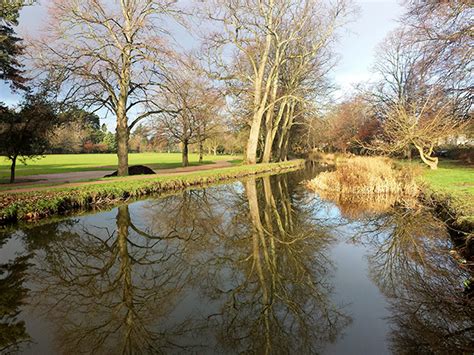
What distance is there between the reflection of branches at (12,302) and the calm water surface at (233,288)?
23 millimetres

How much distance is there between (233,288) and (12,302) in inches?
125

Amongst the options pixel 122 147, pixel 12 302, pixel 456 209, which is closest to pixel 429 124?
pixel 456 209

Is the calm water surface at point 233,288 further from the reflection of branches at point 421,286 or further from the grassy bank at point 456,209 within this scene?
the grassy bank at point 456,209

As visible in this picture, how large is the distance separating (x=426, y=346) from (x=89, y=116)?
677 inches

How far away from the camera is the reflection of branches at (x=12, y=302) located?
359 centimetres

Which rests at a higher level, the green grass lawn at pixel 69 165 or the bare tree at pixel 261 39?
the bare tree at pixel 261 39

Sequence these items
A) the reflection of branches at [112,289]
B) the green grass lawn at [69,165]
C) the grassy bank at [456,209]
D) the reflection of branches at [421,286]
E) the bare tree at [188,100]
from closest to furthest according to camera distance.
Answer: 1. the reflection of branches at [421,286]
2. the reflection of branches at [112,289]
3. the grassy bank at [456,209]
4. the bare tree at [188,100]
5. the green grass lawn at [69,165]

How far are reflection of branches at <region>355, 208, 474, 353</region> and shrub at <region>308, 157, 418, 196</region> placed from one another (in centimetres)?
520

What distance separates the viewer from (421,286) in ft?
15.9

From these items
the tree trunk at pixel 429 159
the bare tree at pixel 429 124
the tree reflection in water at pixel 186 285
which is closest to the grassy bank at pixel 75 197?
the tree reflection in water at pixel 186 285

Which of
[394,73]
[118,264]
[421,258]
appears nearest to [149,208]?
[118,264]

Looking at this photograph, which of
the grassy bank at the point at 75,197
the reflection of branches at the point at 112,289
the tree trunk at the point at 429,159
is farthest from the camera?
the tree trunk at the point at 429,159

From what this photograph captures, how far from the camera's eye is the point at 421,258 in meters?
5.99

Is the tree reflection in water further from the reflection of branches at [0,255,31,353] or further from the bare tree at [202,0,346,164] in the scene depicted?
the bare tree at [202,0,346,164]
